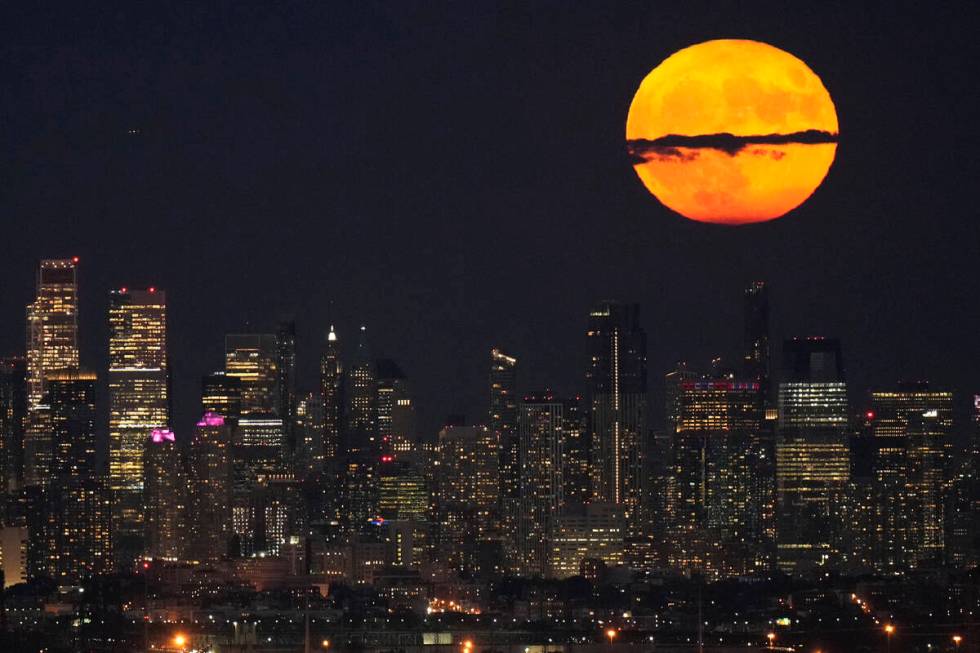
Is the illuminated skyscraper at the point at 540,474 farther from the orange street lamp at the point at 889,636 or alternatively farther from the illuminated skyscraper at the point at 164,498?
the orange street lamp at the point at 889,636

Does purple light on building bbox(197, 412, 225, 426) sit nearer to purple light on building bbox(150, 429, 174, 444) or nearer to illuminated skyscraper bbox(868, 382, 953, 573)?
purple light on building bbox(150, 429, 174, 444)

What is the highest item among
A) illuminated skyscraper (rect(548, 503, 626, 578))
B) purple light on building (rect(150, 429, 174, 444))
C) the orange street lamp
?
purple light on building (rect(150, 429, 174, 444))

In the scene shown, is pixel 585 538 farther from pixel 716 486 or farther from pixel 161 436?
pixel 161 436

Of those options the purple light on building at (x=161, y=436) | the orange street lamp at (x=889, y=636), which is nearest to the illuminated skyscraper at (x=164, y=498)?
the purple light on building at (x=161, y=436)

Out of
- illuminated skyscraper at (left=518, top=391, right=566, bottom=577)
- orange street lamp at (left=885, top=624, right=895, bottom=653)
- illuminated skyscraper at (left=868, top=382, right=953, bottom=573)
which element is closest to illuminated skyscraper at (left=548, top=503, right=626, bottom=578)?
illuminated skyscraper at (left=518, top=391, right=566, bottom=577)

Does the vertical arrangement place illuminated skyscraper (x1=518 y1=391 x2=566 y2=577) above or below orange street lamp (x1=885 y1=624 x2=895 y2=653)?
above

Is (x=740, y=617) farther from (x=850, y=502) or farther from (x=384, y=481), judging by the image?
(x=384, y=481)

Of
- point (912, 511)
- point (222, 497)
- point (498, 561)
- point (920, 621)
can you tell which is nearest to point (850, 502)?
point (912, 511)
